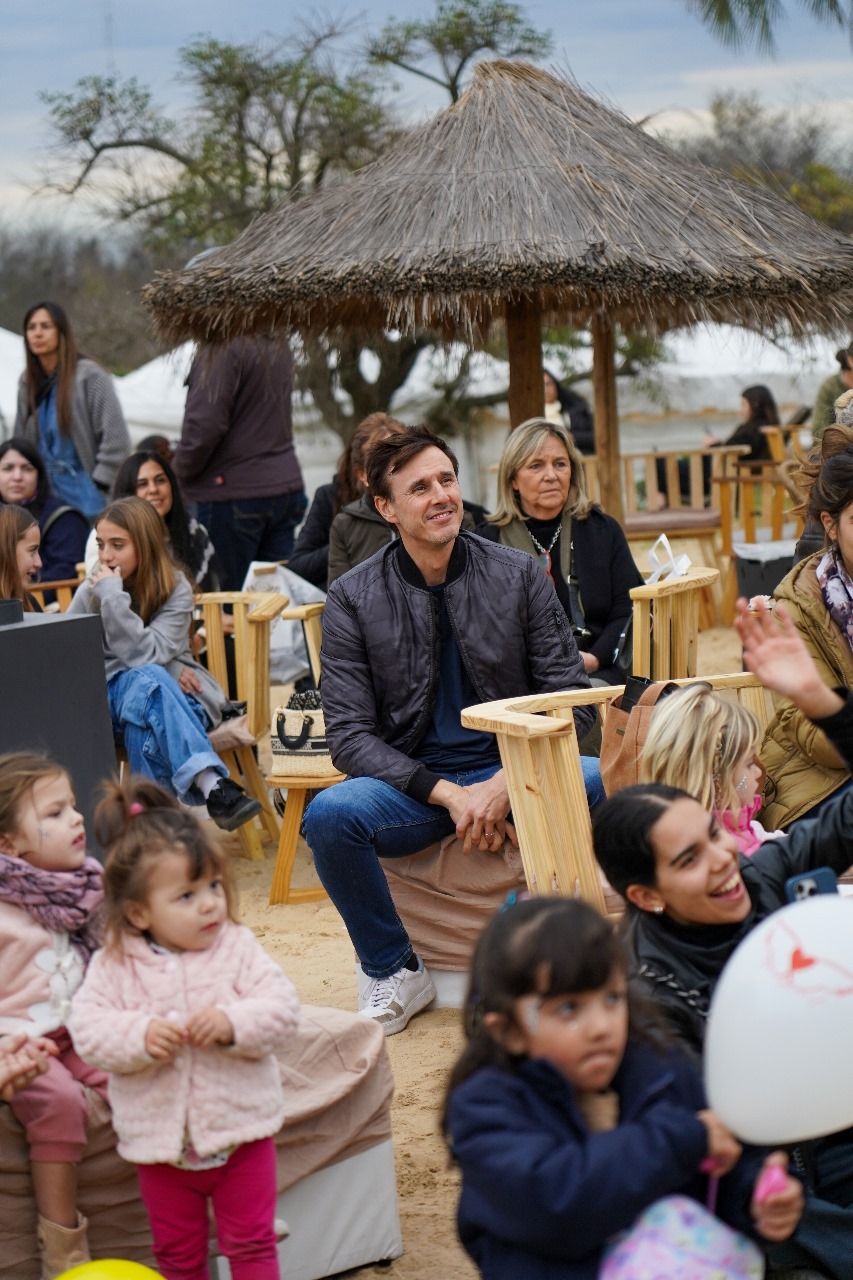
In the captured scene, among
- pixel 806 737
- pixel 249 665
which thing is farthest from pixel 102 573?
pixel 806 737

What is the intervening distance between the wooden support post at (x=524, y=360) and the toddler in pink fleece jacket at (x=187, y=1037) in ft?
15.6

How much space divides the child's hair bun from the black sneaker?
2.73 meters

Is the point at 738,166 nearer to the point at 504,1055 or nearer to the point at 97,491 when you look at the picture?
the point at 97,491

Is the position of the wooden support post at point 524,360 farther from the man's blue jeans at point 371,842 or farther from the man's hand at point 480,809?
the man's hand at point 480,809

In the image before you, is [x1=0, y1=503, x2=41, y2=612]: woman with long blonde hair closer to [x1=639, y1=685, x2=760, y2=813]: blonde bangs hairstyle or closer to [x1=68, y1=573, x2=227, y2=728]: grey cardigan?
[x1=68, y1=573, x2=227, y2=728]: grey cardigan

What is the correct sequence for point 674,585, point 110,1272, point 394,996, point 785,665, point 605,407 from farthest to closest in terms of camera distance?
point 605,407, point 674,585, point 394,996, point 785,665, point 110,1272

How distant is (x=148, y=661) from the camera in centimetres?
545

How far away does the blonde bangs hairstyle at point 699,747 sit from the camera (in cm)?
309

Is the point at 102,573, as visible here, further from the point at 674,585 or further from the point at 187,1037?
the point at 187,1037

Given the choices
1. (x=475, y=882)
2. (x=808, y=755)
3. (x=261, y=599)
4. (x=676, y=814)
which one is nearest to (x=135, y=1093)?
(x=676, y=814)

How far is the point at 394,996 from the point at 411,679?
2.72 ft

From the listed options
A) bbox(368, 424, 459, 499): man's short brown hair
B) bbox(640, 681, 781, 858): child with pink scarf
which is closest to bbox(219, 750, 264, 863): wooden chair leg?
bbox(368, 424, 459, 499): man's short brown hair

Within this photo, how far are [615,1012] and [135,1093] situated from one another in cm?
83

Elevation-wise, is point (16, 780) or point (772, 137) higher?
point (772, 137)
